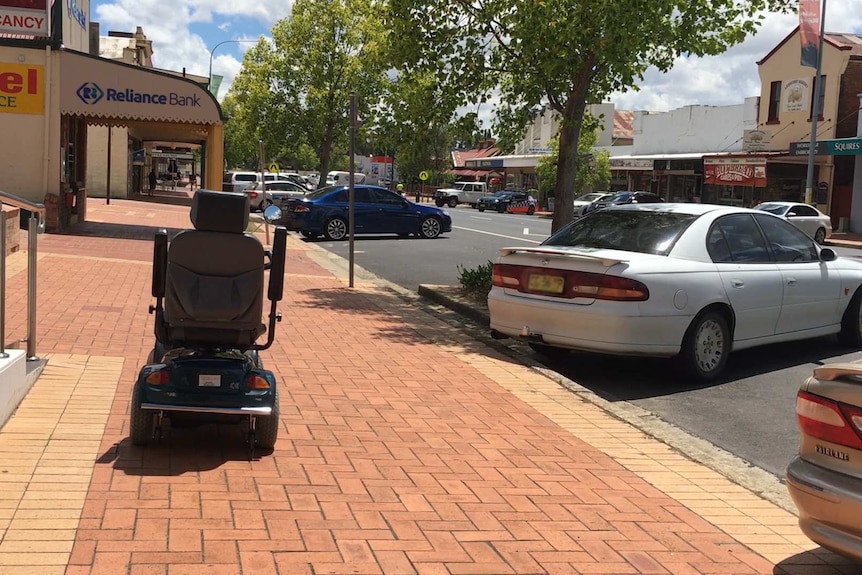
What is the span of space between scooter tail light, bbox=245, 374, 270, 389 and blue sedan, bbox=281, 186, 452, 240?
19.2 m

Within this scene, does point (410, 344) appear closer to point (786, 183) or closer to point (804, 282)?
point (804, 282)

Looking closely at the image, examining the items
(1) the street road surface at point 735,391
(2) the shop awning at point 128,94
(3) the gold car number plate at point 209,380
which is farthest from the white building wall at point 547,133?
(3) the gold car number plate at point 209,380

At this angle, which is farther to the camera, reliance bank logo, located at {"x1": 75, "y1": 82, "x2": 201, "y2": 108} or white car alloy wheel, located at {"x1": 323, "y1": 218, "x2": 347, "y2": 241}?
white car alloy wheel, located at {"x1": 323, "y1": 218, "x2": 347, "y2": 241}

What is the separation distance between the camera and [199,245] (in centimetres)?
525

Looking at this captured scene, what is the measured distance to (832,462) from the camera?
380 cm

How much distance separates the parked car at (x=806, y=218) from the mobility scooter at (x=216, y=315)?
29804mm

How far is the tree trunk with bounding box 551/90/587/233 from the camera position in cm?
1261

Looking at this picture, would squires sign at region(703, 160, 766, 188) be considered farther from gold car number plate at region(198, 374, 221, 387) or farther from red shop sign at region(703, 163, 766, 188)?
gold car number plate at region(198, 374, 221, 387)

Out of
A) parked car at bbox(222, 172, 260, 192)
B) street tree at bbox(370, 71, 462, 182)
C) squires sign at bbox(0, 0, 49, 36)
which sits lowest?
parked car at bbox(222, 172, 260, 192)

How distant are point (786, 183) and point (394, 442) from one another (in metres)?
39.4

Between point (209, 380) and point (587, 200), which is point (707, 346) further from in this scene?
point (587, 200)

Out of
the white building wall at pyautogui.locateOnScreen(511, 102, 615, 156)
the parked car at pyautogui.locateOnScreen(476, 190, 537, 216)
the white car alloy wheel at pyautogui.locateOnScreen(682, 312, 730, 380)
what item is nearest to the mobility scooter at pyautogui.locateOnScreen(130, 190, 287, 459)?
the white car alloy wheel at pyautogui.locateOnScreen(682, 312, 730, 380)

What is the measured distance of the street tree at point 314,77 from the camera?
35.7 meters

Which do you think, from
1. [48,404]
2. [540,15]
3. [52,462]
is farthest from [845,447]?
[540,15]
